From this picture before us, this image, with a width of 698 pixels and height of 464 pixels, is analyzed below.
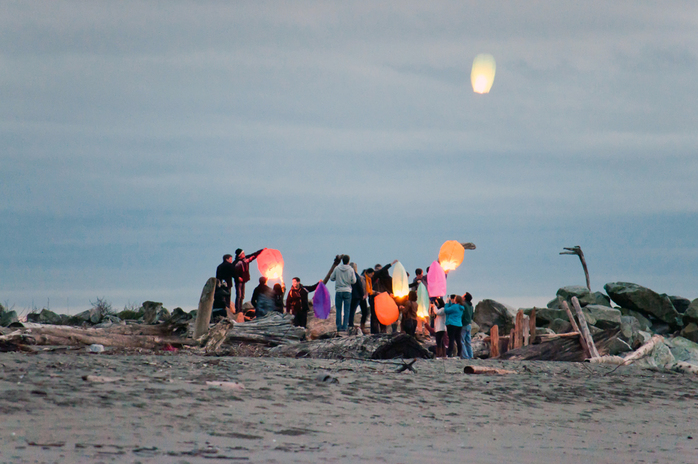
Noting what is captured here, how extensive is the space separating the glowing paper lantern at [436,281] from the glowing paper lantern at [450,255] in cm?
68

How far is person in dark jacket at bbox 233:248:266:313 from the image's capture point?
18344 millimetres

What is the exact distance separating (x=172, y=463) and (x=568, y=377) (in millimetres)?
8745

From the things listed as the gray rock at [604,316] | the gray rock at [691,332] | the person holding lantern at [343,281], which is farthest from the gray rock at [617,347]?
the gray rock at [691,332]

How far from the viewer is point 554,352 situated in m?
15.2

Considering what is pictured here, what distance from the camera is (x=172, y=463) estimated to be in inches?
169

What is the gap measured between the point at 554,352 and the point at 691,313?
17.7m

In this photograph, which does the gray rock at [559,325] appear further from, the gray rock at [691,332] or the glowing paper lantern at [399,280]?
the glowing paper lantern at [399,280]

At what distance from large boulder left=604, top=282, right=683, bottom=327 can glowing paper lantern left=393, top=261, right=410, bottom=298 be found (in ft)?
59.6

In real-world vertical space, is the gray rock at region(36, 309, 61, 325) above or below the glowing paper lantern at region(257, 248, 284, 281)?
below

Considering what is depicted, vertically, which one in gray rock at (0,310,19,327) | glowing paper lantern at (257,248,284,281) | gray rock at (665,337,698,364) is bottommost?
gray rock at (665,337,698,364)

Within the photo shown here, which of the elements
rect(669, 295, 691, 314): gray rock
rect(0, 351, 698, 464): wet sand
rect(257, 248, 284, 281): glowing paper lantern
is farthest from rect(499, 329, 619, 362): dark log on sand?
rect(669, 295, 691, 314): gray rock

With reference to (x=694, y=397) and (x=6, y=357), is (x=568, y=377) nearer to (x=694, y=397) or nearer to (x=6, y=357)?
(x=694, y=397)

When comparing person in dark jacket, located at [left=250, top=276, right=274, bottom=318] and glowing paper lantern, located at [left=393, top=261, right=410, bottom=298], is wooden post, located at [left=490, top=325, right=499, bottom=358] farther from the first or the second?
person in dark jacket, located at [left=250, top=276, right=274, bottom=318]

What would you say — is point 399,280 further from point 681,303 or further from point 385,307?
point 681,303
